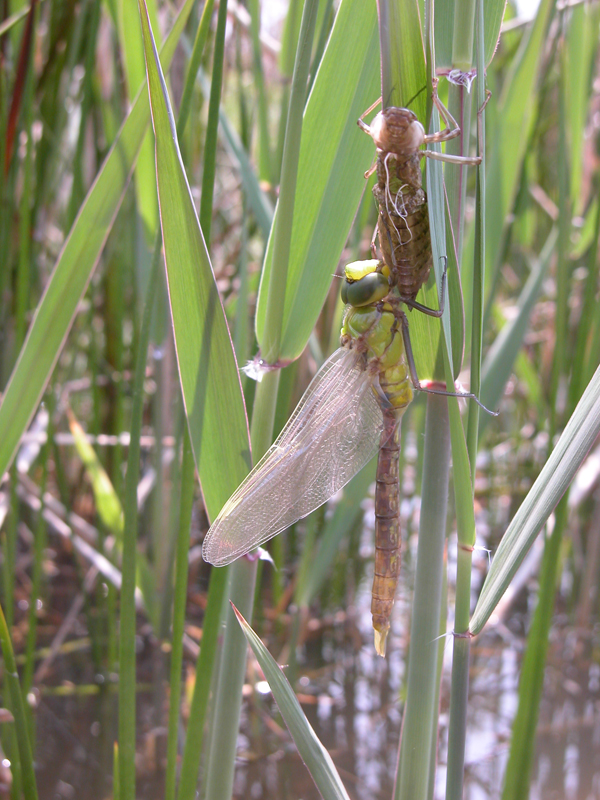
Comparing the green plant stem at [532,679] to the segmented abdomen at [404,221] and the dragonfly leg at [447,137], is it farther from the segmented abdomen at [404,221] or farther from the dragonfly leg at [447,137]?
the dragonfly leg at [447,137]

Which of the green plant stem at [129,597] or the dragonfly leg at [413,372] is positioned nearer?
the dragonfly leg at [413,372]

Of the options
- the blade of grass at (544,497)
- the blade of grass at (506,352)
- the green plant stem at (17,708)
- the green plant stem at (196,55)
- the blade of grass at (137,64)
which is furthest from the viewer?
the blade of grass at (506,352)

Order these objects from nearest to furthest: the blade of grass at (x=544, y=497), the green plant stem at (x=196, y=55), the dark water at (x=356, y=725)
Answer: the blade of grass at (x=544, y=497), the green plant stem at (x=196, y=55), the dark water at (x=356, y=725)

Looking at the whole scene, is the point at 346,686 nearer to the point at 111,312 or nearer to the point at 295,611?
the point at 295,611

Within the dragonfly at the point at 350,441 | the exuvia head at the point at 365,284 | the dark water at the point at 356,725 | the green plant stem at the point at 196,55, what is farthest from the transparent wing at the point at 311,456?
the dark water at the point at 356,725

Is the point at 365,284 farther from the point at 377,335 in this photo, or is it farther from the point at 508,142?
the point at 508,142

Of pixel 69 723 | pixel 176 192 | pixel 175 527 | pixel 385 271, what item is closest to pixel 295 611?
pixel 175 527
